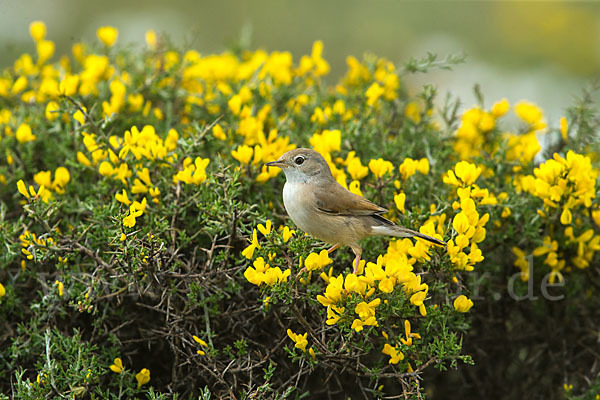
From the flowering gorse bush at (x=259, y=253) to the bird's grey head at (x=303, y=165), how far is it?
0.71 feet

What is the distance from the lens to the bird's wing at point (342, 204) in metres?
2.64

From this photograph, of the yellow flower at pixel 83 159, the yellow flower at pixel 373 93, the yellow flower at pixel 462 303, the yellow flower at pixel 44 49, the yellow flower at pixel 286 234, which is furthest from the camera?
the yellow flower at pixel 44 49

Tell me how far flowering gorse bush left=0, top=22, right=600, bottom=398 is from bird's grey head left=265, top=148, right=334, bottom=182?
8.6 inches

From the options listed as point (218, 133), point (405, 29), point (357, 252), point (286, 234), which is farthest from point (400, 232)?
point (405, 29)

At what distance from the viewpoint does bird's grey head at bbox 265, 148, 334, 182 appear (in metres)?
2.75

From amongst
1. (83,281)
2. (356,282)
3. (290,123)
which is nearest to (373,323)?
(356,282)

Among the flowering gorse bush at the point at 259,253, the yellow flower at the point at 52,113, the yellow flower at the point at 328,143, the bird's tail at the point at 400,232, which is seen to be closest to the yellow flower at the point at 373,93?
the flowering gorse bush at the point at 259,253

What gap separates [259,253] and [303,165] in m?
0.45

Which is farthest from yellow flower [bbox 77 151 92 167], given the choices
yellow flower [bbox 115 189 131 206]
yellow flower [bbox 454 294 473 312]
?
yellow flower [bbox 454 294 473 312]

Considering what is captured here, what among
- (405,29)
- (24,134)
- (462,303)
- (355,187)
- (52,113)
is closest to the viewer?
(462,303)

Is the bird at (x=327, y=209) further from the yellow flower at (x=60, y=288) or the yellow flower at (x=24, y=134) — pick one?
the yellow flower at (x=24, y=134)

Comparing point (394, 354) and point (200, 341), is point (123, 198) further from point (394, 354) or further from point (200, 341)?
point (394, 354)

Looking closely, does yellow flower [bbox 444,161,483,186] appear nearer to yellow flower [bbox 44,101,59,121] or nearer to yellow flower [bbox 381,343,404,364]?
yellow flower [bbox 381,343,404,364]

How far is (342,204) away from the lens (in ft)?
8.77
